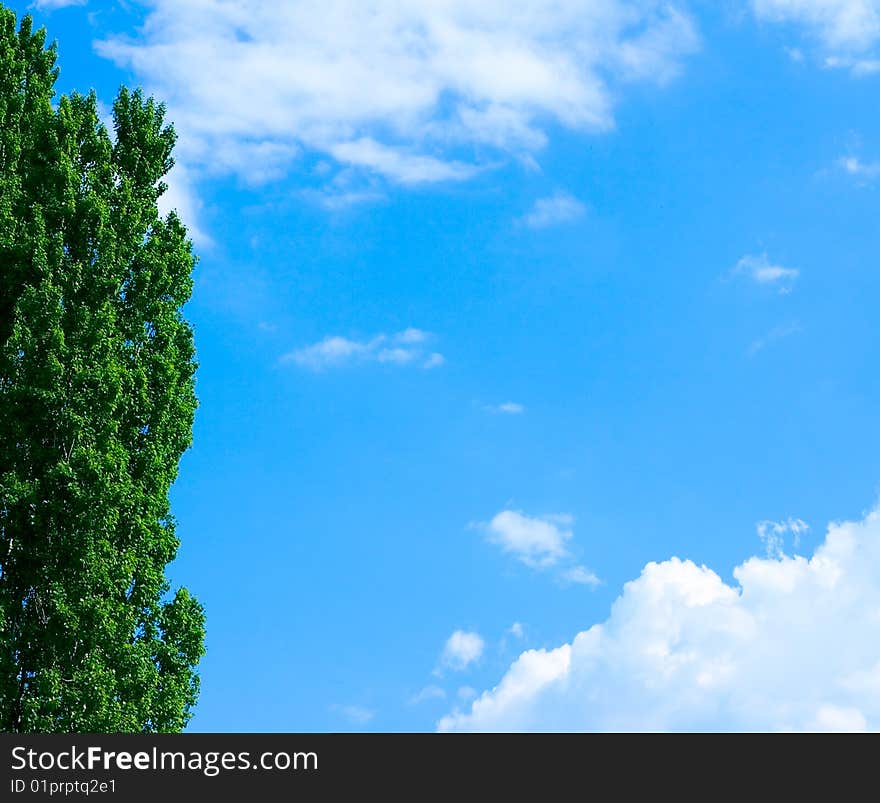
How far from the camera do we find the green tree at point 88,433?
44.9ft

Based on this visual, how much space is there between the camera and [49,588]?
547 inches

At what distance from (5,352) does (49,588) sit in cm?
356

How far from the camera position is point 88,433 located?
14461mm

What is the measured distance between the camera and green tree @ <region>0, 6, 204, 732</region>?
44.9 feet

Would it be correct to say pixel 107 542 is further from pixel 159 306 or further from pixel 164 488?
pixel 159 306

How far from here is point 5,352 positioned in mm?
14781
